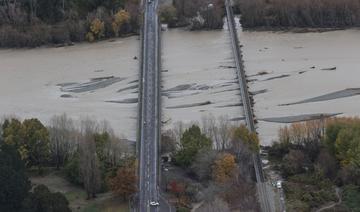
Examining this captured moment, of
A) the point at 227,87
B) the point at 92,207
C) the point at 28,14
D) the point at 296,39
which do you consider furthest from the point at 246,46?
the point at 92,207

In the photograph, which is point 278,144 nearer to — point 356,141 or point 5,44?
point 356,141

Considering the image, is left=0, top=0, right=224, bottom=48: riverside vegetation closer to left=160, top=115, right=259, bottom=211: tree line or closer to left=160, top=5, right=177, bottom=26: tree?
left=160, top=5, right=177, bottom=26: tree

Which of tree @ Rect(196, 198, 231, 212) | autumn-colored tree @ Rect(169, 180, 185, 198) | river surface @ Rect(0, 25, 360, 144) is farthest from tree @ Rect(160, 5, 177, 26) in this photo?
tree @ Rect(196, 198, 231, 212)

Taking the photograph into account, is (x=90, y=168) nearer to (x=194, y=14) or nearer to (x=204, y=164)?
(x=204, y=164)

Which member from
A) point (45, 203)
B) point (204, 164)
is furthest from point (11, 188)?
point (204, 164)

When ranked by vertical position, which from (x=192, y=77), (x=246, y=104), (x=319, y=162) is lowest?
(x=319, y=162)

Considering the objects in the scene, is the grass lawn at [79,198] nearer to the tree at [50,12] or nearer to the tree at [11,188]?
the tree at [11,188]
